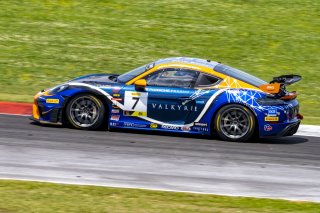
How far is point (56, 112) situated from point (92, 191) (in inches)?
182

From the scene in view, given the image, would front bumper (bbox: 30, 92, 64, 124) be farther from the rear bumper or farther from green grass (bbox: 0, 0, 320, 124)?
green grass (bbox: 0, 0, 320, 124)

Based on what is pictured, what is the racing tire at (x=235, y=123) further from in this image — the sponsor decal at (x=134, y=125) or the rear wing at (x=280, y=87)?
the sponsor decal at (x=134, y=125)

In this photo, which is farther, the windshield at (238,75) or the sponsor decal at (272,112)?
the windshield at (238,75)

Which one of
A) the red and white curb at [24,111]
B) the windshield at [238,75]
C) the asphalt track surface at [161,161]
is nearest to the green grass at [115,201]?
the asphalt track surface at [161,161]

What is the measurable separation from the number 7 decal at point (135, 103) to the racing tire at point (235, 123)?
1236 mm

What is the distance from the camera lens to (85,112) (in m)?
13.2

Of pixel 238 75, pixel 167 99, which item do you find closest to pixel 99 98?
pixel 167 99

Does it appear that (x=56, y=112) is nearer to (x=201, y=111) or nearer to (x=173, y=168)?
(x=201, y=111)

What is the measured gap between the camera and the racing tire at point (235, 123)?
42.1 feet

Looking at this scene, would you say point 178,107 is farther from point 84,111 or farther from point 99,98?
point 84,111

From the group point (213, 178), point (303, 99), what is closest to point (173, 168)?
point (213, 178)

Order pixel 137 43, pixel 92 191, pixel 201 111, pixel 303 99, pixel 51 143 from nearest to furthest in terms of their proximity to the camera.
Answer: pixel 92 191
pixel 51 143
pixel 201 111
pixel 303 99
pixel 137 43

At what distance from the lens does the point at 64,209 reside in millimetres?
7895

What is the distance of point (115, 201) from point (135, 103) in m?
4.75
